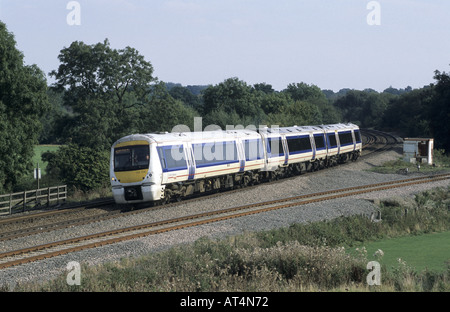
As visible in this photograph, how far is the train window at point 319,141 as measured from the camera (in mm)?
38469

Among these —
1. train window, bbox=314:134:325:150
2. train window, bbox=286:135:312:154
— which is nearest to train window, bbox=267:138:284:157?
train window, bbox=286:135:312:154

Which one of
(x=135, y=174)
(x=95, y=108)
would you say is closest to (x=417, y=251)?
(x=135, y=174)

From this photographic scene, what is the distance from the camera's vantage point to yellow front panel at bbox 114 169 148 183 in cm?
2257

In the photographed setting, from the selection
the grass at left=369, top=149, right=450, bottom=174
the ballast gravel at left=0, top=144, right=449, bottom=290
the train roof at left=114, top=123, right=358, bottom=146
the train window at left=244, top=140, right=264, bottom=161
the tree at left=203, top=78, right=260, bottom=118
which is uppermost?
the tree at left=203, top=78, right=260, bottom=118

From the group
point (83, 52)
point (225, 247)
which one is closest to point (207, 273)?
point (225, 247)

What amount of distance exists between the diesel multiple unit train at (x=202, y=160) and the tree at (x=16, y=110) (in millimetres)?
11108

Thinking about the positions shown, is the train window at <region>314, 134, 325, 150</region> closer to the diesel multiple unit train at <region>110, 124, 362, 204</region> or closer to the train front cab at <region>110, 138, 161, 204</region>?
the diesel multiple unit train at <region>110, 124, 362, 204</region>

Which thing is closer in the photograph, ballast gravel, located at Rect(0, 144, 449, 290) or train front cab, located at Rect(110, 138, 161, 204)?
ballast gravel, located at Rect(0, 144, 449, 290)

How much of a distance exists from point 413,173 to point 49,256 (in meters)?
26.7

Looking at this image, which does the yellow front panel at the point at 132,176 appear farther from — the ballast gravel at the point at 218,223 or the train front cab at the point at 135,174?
the ballast gravel at the point at 218,223

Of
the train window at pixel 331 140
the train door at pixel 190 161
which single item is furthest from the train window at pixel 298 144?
the train door at pixel 190 161

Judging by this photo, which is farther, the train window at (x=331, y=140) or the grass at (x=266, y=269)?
the train window at (x=331, y=140)

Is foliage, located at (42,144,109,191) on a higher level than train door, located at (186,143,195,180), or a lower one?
lower

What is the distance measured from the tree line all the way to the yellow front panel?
11.3 meters
